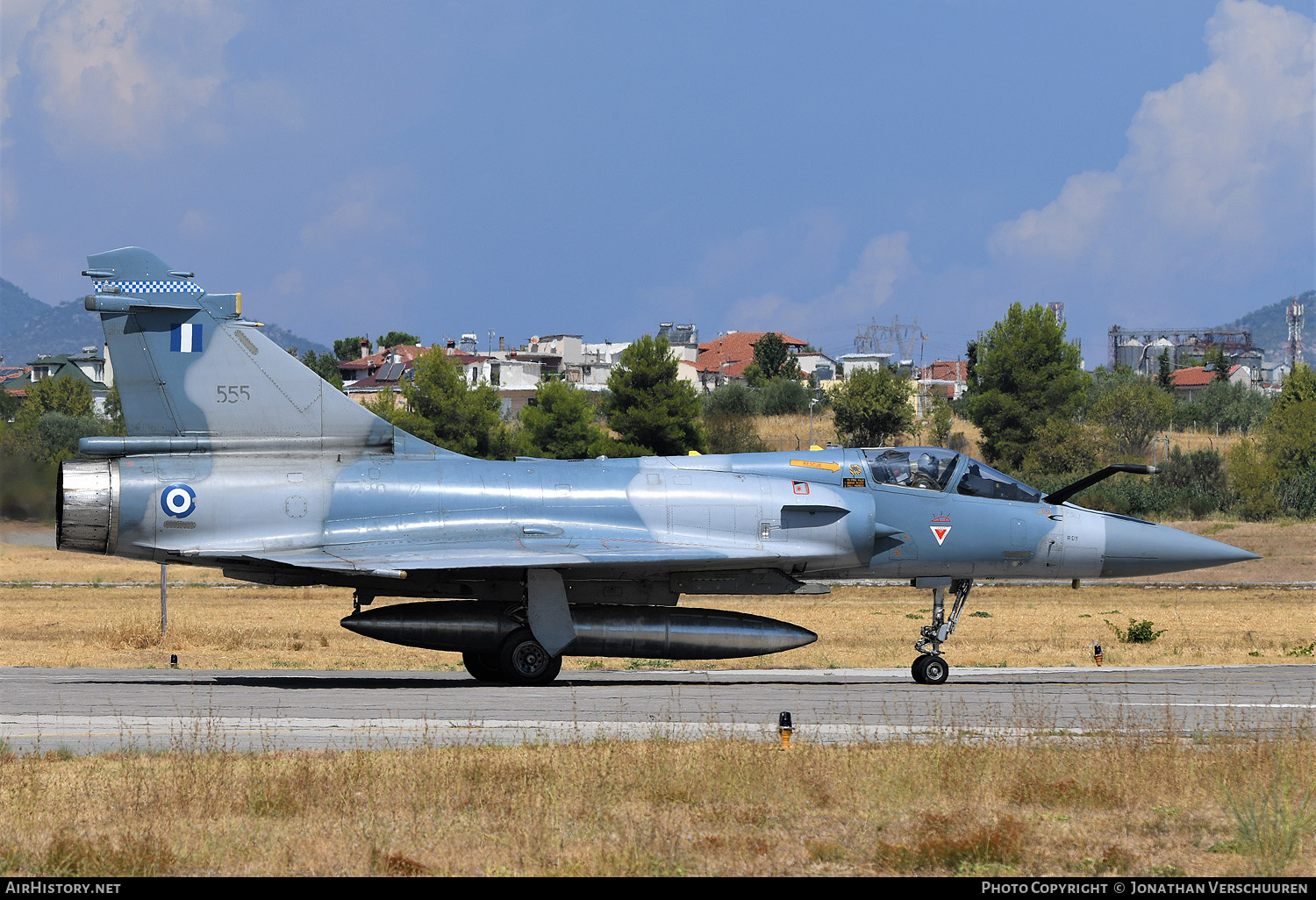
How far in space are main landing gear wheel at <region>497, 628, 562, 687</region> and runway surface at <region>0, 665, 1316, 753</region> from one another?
0.28m

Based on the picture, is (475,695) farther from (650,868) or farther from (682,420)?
(682,420)

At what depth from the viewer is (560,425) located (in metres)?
64.4

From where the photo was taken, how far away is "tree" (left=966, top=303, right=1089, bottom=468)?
248 ft

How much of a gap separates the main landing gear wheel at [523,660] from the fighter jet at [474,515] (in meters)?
0.03

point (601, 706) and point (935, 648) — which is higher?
point (935, 648)

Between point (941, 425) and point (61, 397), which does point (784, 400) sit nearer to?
point (941, 425)

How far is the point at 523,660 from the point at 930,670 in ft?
17.9

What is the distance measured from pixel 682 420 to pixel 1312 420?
1383 inches

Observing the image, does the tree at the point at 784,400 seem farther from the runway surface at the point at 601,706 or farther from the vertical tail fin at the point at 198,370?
the vertical tail fin at the point at 198,370

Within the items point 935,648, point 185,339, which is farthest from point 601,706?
point 185,339

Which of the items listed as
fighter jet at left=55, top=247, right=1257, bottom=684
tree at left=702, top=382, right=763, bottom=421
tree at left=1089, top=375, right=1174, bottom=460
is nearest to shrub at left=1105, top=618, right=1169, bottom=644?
fighter jet at left=55, top=247, right=1257, bottom=684

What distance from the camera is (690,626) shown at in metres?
16.6
